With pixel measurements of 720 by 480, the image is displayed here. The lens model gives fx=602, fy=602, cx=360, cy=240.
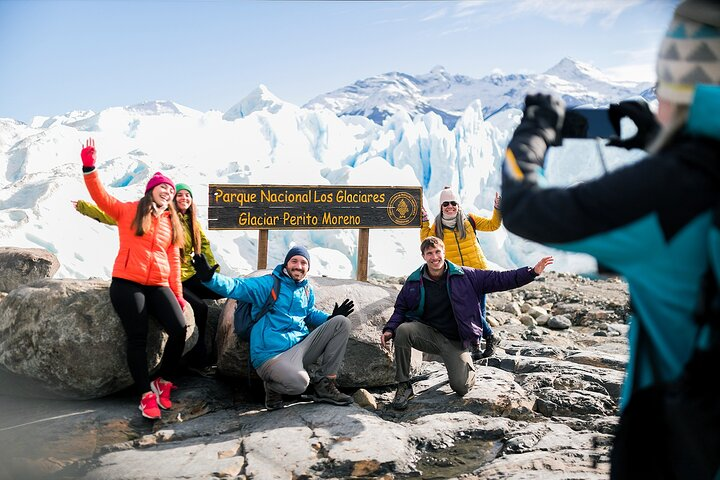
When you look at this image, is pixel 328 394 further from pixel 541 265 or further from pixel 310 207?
pixel 310 207

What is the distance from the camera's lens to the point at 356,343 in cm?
552

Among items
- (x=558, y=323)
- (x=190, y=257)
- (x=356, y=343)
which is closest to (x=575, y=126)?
(x=356, y=343)

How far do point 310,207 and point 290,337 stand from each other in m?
3.79

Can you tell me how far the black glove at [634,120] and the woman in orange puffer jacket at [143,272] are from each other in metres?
3.86

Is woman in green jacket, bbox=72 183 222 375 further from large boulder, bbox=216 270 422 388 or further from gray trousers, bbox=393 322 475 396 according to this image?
Result: gray trousers, bbox=393 322 475 396

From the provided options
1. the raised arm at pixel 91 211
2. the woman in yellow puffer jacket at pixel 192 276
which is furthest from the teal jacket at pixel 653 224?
the raised arm at pixel 91 211

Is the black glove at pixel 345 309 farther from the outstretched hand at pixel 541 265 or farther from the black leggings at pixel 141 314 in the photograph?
the outstretched hand at pixel 541 265

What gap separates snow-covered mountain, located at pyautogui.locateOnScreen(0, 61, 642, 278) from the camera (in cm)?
1941

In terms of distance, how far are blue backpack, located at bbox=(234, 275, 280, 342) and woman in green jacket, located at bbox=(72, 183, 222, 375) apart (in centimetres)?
62

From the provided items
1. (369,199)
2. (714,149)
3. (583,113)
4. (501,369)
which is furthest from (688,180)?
(369,199)

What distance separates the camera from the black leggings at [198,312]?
5.54m

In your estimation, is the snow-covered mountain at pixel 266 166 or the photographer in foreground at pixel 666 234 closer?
the photographer in foreground at pixel 666 234

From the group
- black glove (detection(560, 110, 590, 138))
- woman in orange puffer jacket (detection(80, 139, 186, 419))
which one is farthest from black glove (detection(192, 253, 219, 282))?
black glove (detection(560, 110, 590, 138))

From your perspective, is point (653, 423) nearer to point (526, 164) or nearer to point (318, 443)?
point (526, 164)
